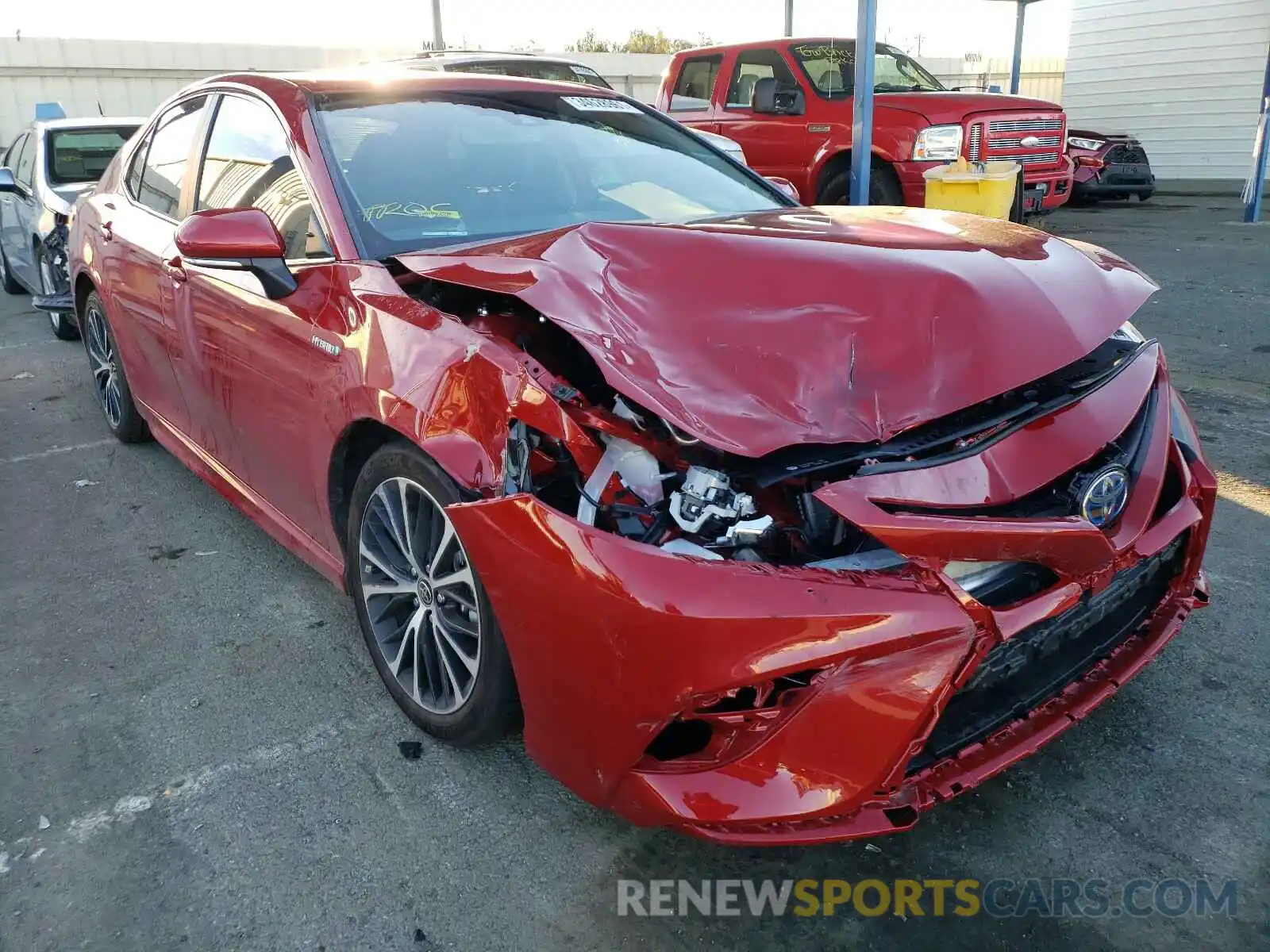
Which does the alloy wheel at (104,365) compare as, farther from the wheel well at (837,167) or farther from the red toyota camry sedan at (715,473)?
the wheel well at (837,167)

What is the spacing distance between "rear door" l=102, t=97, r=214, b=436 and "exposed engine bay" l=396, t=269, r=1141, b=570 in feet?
6.40

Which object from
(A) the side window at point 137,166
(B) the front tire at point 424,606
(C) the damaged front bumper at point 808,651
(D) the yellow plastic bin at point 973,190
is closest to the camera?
(C) the damaged front bumper at point 808,651

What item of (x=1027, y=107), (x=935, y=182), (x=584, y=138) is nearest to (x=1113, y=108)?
(x=1027, y=107)

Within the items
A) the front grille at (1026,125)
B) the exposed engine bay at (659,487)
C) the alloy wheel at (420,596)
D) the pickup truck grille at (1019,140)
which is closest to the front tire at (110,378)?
the alloy wheel at (420,596)

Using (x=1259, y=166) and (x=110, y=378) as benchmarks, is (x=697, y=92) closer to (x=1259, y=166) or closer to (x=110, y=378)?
(x=1259, y=166)

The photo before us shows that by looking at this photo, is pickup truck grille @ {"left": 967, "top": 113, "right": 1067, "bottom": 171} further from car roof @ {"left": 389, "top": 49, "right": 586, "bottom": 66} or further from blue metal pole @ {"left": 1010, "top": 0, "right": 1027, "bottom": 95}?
blue metal pole @ {"left": 1010, "top": 0, "right": 1027, "bottom": 95}

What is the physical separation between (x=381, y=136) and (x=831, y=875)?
7.73 feet

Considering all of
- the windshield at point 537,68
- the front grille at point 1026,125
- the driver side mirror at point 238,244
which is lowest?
the front grille at point 1026,125

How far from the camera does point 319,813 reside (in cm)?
224

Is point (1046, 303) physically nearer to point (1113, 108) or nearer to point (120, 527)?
point (120, 527)

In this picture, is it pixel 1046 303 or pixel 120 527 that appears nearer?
pixel 1046 303

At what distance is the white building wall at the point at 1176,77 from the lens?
16406 millimetres

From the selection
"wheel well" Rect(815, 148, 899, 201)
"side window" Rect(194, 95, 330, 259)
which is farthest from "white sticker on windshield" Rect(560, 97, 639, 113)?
"wheel well" Rect(815, 148, 899, 201)

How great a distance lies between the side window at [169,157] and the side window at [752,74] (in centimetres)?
693
